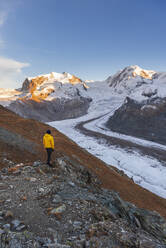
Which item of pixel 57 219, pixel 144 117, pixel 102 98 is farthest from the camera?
pixel 102 98

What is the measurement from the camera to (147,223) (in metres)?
8.62

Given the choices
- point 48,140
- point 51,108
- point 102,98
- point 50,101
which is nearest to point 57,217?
point 48,140

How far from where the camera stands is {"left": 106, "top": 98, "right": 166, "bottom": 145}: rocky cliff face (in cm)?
5256

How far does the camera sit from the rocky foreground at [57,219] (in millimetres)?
4570

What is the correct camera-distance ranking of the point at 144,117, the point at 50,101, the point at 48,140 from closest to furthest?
the point at 48,140
the point at 144,117
the point at 50,101

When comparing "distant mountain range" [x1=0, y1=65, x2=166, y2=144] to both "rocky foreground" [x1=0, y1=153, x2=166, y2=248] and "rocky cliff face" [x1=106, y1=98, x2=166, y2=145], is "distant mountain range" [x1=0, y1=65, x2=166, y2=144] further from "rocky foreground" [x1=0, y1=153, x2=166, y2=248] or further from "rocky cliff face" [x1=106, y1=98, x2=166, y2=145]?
"rocky foreground" [x1=0, y1=153, x2=166, y2=248]

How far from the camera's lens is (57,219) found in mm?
5422

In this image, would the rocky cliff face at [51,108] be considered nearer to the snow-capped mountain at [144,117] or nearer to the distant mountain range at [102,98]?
the distant mountain range at [102,98]

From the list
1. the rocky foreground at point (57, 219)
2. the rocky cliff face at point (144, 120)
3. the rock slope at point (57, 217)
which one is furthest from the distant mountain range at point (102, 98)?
the rocky foreground at point (57, 219)

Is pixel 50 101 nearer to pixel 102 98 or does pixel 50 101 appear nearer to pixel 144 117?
pixel 102 98

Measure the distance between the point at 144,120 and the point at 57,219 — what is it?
61.9m

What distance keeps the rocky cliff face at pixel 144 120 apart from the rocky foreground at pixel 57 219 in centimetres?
4296

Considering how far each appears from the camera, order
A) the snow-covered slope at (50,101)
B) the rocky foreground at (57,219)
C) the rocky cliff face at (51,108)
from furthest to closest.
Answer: the snow-covered slope at (50,101)
the rocky cliff face at (51,108)
the rocky foreground at (57,219)

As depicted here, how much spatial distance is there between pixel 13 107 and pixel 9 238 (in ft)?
349
